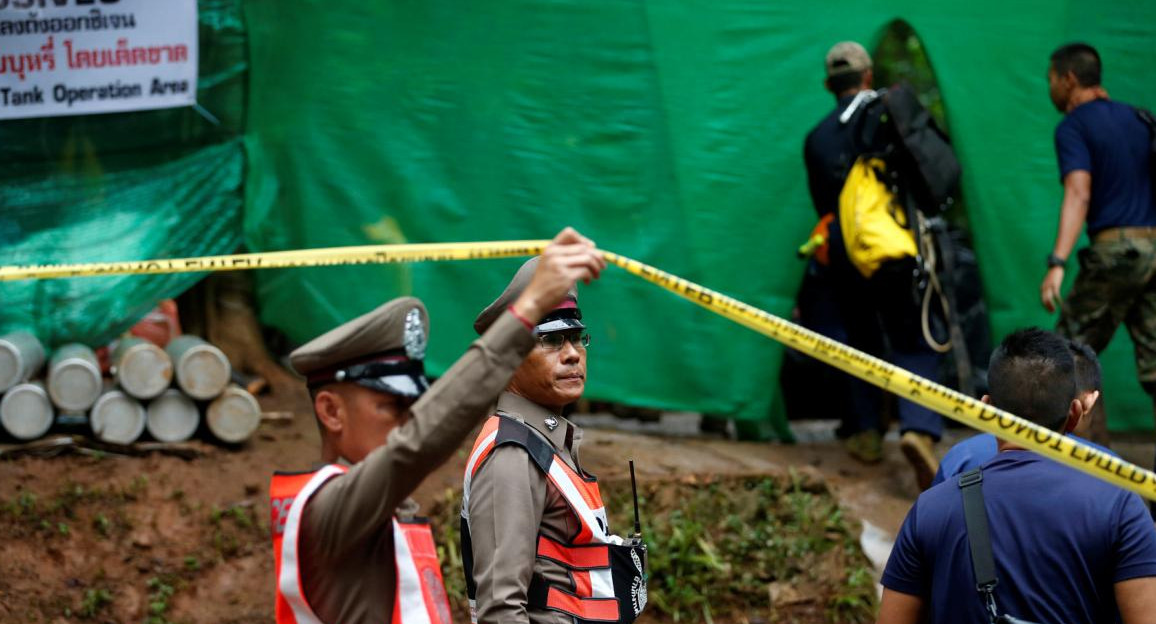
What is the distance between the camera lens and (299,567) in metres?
3.00

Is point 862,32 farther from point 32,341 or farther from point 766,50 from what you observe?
point 32,341

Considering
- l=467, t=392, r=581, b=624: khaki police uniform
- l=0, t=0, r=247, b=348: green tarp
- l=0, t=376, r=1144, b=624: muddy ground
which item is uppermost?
l=467, t=392, r=581, b=624: khaki police uniform

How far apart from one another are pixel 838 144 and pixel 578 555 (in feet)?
13.9

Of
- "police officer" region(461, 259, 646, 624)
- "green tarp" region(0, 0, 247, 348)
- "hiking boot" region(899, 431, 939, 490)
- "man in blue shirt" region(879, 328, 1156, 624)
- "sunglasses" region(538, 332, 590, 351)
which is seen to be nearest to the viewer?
"man in blue shirt" region(879, 328, 1156, 624)

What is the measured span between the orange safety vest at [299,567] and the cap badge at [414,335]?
0.29 meters

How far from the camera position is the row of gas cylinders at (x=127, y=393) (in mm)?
7039

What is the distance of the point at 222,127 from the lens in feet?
26.0

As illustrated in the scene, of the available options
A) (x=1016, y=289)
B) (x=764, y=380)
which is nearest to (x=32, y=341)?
(x=764, y=380)

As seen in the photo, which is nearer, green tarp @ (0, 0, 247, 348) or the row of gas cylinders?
the row of gas cylinders

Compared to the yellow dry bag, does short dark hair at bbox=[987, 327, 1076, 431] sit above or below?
above

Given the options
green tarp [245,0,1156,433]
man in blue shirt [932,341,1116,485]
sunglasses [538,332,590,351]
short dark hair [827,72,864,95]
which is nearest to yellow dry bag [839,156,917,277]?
short dark hair [827,72,864,95]

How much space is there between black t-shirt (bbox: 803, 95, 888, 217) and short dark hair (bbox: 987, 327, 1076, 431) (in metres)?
3.84

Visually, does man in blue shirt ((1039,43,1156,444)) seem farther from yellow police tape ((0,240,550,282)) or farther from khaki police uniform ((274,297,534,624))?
khaki police uniform ((274,297,534,624))

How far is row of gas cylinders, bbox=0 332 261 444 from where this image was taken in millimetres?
7039
